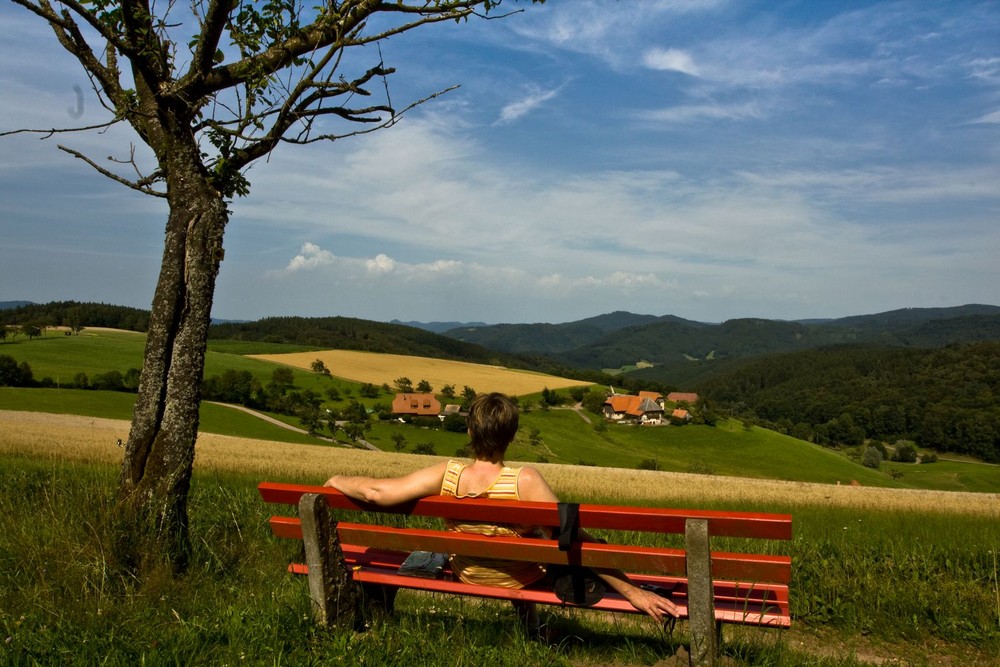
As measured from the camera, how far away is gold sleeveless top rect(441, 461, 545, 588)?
3.85 m

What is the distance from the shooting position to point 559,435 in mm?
77312

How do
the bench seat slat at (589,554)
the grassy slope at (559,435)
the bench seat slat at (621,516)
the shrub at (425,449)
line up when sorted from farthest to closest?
1. the shrub at (425,449)
2. the grassy slope at (559,435)
3. the bench seat slat at (589,554)
4. the bench seat slat at (621,516)

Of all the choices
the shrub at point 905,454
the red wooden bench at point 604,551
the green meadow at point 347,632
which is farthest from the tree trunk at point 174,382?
the shrub at point 905,454

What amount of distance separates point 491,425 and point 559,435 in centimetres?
7454

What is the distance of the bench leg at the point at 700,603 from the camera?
321 centimetres

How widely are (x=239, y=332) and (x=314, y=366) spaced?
6301cm

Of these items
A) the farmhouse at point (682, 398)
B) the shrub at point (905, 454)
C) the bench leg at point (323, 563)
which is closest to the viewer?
the bench leg at point (323, 563)

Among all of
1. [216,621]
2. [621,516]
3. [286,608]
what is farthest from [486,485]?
[216,621]

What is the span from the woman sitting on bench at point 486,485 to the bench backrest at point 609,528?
119mm

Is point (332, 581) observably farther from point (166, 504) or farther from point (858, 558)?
point (858, 558)

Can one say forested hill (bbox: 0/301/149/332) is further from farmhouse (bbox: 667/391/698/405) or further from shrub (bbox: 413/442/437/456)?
farmhouse (bbox: 667/391/698/405)

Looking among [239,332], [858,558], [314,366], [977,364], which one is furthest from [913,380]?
[858,558]

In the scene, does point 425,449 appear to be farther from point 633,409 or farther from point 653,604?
point 653,604

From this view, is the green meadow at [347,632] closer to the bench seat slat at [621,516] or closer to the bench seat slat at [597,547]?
the bench seat slat at [597,547]
